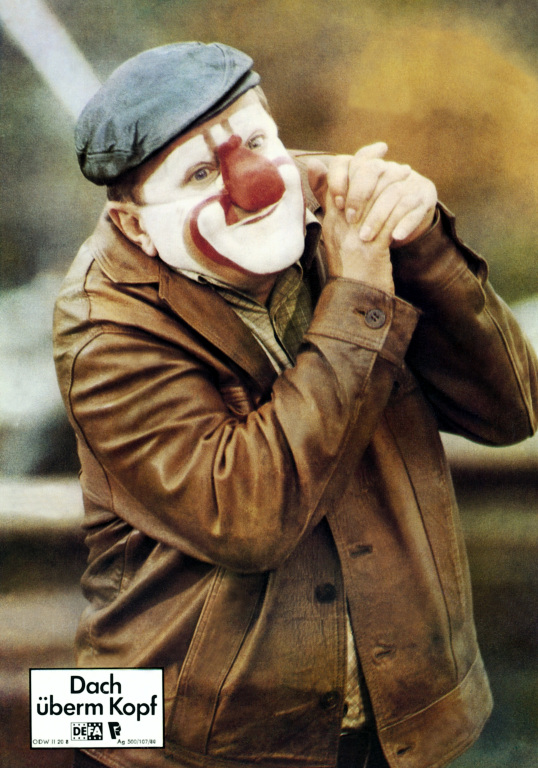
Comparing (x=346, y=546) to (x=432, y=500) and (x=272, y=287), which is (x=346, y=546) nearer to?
(x=432, y=500)

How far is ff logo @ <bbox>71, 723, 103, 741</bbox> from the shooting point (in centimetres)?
146

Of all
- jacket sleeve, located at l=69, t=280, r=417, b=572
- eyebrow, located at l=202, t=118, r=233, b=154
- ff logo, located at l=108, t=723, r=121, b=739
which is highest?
eyebrow, located at l=202, t=118, r=233, b=154

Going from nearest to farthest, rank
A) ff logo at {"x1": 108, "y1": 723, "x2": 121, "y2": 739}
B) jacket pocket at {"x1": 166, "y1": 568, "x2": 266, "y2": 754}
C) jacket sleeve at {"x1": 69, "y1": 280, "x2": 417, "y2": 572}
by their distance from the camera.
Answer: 1. jacket sleeve at {"x1": 69, "y1": 280, "x2": 417, "y2": 572}
2. jacket pocket at {"x1": 166, "y1": 568, "x2": 266, "y2": 754}
3. ff logo at {"x1": 108, "y1": 723, "x2": 121, "y2": 739}

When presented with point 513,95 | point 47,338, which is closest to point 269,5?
point 513,95

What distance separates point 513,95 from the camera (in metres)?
1.57

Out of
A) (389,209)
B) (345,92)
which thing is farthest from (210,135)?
(345,92)

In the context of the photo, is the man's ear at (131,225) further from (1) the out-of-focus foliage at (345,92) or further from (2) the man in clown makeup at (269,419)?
(1) the out-of-focus foliage at (345,92)

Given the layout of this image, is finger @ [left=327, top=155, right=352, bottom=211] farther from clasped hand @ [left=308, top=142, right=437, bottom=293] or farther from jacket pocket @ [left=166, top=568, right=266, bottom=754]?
jacket pocket @ [left=166, top=568, right=266, bottom=754]

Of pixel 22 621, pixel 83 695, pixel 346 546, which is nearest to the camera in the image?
pixel 346 546

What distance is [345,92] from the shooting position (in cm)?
158

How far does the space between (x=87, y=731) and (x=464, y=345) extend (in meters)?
0.95

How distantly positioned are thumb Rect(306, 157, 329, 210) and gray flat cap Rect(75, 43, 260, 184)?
0.59 feet

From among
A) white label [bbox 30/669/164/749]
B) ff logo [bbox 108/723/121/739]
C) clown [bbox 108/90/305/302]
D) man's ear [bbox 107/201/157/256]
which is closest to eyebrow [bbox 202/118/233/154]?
clown [bbox 108/90/305/302]

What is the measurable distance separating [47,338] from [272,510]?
0.62m
